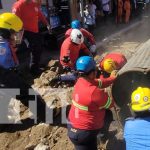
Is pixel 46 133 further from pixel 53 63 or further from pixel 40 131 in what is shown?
pixel 53 63

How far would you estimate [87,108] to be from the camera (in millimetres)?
5762

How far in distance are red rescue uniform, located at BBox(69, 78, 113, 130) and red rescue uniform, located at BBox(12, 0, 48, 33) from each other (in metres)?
4.19

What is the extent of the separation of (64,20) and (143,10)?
21.9 ft

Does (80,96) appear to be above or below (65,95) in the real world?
above

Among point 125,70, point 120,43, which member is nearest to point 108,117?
point 125,70

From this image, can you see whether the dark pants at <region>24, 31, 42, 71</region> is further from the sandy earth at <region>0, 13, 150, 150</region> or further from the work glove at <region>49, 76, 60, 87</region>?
the work glove at <region>49, 76, 60, 87</region>

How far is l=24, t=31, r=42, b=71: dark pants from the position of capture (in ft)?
32.2

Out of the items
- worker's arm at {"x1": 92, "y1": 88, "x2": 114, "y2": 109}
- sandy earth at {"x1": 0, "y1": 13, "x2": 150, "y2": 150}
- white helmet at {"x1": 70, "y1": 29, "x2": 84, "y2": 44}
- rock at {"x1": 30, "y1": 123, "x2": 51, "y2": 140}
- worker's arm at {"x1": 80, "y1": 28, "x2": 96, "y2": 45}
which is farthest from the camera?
worker's arm at {"x1": 80, "y1": 28, "x2": 96, "y2": 45}

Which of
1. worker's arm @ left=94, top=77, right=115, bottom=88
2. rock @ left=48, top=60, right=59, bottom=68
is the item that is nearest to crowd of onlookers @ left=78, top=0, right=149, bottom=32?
rock @ left=48, top=60, right=59, bottom=68

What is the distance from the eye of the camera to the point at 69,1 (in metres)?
13.1

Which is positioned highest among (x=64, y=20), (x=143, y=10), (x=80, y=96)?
(x=80, y=96)

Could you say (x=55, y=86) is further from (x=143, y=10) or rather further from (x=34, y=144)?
(x=143, y=10)

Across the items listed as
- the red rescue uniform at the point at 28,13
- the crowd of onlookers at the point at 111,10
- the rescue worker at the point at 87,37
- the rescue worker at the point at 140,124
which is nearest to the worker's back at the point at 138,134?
the rescue worker at the point at 140,124

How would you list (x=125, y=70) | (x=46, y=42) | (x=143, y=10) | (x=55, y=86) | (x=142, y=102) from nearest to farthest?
(x=142, y=102)
(x=125, y=70)
(x=55, y=86)
(x=46, y=42)
(x=143, y=10)
